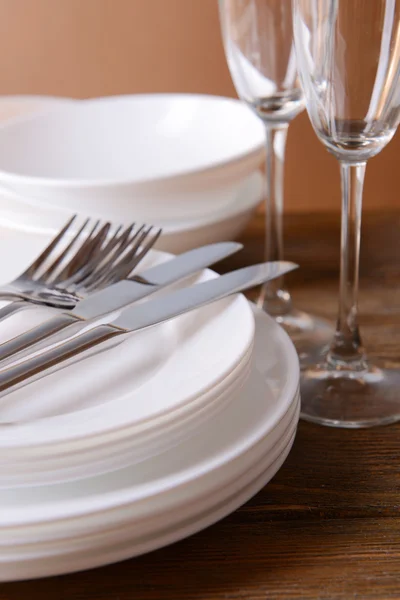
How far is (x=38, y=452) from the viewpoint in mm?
322

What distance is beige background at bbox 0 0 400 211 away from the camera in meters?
1.52

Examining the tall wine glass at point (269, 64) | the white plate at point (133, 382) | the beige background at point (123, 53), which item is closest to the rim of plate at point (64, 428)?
the white plate at point (133, 382)

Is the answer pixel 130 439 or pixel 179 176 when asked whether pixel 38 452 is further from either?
pixel 179 176

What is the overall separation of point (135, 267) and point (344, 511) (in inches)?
9.1

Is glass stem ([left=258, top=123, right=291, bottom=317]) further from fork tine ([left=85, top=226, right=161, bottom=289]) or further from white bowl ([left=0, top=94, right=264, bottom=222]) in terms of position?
fork tine ([left=85, top=226, right=161, bottom=289])

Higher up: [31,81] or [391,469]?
[391,469]

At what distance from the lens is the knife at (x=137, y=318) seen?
1.27 ft

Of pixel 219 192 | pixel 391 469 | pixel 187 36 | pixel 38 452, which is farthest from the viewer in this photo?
pixel 187 36

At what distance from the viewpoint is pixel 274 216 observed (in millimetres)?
707

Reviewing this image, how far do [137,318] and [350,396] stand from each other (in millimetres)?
158

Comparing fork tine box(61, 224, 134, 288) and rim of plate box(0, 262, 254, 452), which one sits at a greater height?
rim of plate box(0, 262, 254, 452)

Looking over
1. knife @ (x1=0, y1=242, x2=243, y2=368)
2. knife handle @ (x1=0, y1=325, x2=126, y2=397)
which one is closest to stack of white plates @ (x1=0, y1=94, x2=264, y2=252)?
knife @ (x1=0, y1=242, x2=243, y2=368)

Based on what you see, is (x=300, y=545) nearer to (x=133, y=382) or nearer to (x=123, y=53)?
(x=133, y=382)

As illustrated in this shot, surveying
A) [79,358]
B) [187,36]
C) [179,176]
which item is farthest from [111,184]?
[187,36]
